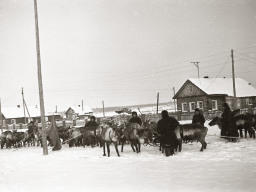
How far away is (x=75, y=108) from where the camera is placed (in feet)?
280

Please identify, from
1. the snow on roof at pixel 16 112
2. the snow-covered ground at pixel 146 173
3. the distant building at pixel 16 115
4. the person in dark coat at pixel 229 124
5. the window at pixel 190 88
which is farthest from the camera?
the snow on roof at pixel 16 112

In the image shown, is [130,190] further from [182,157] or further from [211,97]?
[211,97]

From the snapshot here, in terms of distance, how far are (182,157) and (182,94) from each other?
32.6 metres

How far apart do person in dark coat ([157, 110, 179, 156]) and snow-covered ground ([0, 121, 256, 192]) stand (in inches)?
22.7

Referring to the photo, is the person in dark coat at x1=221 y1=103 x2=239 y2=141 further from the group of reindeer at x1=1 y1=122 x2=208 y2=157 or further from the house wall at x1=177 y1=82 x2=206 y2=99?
the house wall at x1=177 y1=82 x2=206 y2=99

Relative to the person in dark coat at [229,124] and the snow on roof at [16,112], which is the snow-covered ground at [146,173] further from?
the snow on roof at [16,112]

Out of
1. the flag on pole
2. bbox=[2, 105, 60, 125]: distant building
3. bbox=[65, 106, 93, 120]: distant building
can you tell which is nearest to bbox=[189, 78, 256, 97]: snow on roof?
the flag on pole

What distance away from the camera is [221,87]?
137 feet

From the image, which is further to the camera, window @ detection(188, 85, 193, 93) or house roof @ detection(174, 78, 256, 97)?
window @ detection(188, 85, 193, 93)

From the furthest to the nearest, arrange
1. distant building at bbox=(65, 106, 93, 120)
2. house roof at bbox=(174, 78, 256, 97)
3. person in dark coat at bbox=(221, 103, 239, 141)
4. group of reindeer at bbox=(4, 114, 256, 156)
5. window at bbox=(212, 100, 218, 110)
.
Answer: distant building at bbox=(65, 106, 93, 120) → house roof at bbox=(174, 78, 256, 97) → window at bbox=(212, 100, 218, 110) → person in dark coat at bbox=(221, 103, 239, 141) → group of reindeer at bbox=(4, 114, 256, 156)

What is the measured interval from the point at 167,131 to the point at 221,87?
31.5m

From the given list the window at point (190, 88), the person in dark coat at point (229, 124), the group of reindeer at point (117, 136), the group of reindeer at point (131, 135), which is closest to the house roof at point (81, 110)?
the window at point (190, 88)

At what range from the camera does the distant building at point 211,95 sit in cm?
4028

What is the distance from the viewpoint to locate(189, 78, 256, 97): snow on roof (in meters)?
40.7
